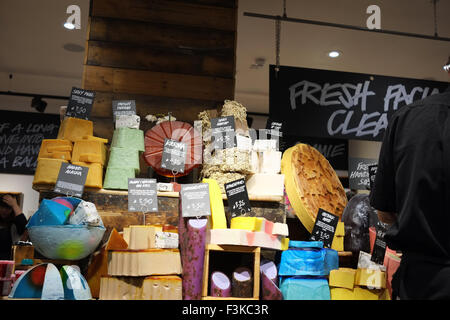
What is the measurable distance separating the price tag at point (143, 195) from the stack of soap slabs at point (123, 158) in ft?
0.58

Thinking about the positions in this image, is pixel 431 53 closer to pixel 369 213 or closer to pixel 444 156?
pixel 369 213

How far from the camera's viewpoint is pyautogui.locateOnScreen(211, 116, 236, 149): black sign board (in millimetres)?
2529

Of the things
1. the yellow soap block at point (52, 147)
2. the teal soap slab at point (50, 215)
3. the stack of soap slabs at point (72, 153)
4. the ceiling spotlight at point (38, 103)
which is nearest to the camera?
the teal soap slab at point (50, 215)

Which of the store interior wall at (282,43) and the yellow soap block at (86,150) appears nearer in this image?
the yellow soap block at (86,150)

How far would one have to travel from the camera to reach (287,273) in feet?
7.47

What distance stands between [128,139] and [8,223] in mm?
3172

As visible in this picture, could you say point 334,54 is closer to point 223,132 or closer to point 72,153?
point 223,132

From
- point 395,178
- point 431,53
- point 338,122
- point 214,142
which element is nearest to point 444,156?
point 395,178

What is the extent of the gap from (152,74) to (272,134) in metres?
1.15

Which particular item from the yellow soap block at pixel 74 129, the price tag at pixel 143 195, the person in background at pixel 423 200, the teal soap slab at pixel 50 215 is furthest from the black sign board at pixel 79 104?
the person in background at pixel 423 200

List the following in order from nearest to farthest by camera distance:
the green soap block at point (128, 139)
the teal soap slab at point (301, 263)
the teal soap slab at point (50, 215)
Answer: the teal soap slab at point (50, 215) → the teal soap slab at point (301, 263) → the green soap block at point (128, 139)

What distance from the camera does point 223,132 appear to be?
2.56 metres

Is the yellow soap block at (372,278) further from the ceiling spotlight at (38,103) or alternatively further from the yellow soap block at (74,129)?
the ceiling spotlight at (38,103)

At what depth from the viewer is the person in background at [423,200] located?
1274mm
